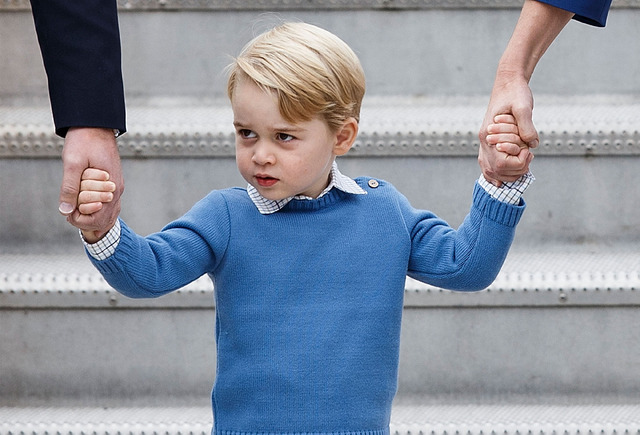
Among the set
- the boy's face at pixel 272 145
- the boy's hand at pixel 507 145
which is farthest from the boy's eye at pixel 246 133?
the boy's hand at pixel 507 145

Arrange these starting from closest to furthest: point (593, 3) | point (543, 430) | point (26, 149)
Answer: point (593, 3) → point (543, 430) → point (26, 149)

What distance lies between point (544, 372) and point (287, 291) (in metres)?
0.62

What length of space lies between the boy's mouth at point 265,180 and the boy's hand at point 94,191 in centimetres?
15

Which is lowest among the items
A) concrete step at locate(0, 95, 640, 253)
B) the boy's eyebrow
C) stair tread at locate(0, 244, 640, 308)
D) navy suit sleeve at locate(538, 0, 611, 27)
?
stair tread at locate(0, 244, 640, 308)

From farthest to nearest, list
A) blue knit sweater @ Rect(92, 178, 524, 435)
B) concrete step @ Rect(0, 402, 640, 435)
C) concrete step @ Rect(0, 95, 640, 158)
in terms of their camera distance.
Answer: concrete step @ Rect(0, 95, 640, 158), concrete step @ Rect(0, 402, 640, 435), blue knit sweater @ Rect(92, 178, 524, 435)

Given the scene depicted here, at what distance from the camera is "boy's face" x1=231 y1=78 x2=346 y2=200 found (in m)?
0.90

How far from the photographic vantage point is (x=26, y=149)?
1.43 m

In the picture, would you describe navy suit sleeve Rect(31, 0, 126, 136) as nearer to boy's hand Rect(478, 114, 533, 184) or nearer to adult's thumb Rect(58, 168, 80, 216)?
adult's thumb Rect(58, 168, 80, 216)

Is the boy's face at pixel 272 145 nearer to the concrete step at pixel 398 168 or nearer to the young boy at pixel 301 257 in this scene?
the young boy at pixel 301 257

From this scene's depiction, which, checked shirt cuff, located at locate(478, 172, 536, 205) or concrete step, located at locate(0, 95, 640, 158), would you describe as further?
concrete step, located at locate(0, 95, 640, 158)

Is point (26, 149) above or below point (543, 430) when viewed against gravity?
above

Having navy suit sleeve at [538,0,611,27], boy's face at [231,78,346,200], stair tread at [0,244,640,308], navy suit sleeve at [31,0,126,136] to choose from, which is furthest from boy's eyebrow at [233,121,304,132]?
stair tread at [0,244,640,308]

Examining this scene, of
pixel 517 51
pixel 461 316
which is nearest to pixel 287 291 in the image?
pixel 517 51

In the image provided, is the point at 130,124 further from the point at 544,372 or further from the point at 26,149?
the point at 544,372
